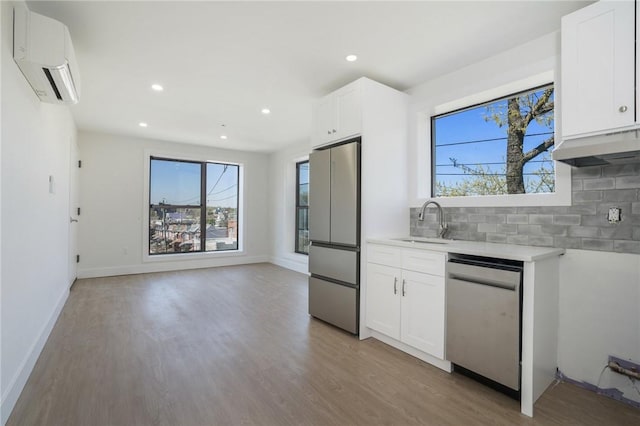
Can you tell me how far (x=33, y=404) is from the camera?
5.92 ft

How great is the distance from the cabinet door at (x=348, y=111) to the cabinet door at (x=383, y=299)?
130 centimetres

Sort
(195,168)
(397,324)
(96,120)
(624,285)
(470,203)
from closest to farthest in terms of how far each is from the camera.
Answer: (624,285), (397,324), (470,203), (96,120), (195,168)

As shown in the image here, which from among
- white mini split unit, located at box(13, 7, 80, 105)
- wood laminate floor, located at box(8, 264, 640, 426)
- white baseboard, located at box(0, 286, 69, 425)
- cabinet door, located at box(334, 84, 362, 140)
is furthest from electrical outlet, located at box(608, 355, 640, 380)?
white mini split unit, located at box(13, 7, 80, 105)

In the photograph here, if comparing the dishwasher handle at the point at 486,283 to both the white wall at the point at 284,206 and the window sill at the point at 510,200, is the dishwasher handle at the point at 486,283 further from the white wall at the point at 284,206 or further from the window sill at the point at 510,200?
the white wall at the point at 284,206

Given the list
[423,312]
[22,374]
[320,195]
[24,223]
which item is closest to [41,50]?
[24,223]

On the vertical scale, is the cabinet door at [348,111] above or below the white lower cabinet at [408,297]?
above

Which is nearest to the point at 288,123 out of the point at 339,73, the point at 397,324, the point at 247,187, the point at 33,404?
the point at 339,73

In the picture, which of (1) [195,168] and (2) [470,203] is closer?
(2) [470,203]

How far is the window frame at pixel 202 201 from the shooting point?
18.3ft

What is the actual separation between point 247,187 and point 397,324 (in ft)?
16.5

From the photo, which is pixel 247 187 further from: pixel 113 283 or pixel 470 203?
pixel 470 203

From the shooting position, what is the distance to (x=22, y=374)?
6.46ft

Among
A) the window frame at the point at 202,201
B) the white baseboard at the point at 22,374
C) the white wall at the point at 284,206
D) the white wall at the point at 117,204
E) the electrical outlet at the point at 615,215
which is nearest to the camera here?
the white baseboard at the point at 22,374

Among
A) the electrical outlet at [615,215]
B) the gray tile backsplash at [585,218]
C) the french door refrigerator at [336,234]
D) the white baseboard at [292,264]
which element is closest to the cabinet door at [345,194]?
the french door refrigerator at [336,234]
